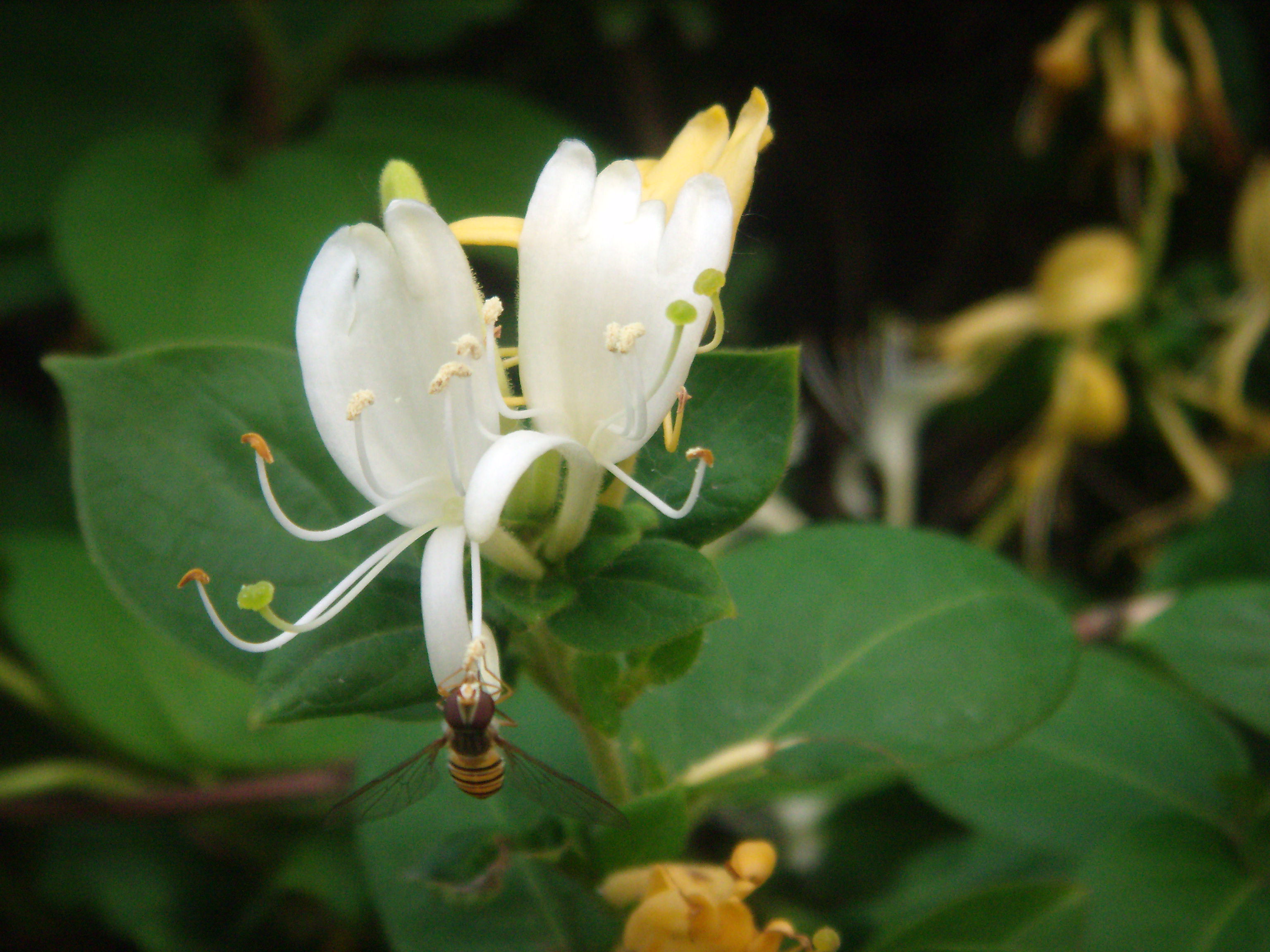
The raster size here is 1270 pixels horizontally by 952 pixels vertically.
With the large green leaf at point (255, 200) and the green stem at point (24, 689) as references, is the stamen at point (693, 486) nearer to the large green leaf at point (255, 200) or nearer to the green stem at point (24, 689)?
the large green leaf at point (255, 200)

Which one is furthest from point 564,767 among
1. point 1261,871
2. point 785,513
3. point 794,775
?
point 785,513

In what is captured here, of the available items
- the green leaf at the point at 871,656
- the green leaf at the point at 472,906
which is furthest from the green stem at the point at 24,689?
the green leaf at the point at 871,656

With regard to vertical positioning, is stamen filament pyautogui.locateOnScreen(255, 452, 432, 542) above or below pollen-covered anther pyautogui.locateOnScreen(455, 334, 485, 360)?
below

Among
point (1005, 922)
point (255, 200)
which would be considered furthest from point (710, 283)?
point (255, 200)

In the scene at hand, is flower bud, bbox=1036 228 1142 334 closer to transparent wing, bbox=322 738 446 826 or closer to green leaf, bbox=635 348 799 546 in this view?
green leaf, bbox=635 348 799 546

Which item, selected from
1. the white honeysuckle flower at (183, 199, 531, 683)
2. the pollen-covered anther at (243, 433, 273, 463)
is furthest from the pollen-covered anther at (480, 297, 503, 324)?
the pollen-covered anther at (243, 433, 273, 463)

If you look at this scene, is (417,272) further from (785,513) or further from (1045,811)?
(785,513)
